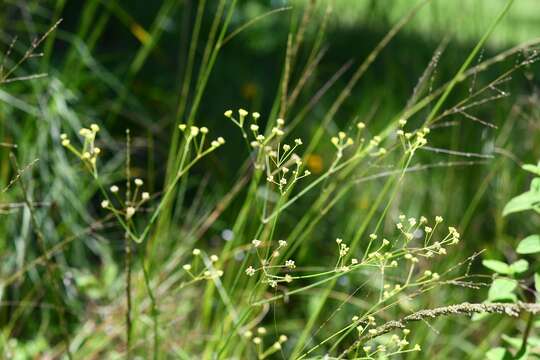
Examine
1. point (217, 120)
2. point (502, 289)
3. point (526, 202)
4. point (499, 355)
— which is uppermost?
point (526, 202)

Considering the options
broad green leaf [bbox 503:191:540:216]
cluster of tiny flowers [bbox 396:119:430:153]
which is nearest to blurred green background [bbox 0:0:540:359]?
broad green leaf [bbox 503:191:540:216]

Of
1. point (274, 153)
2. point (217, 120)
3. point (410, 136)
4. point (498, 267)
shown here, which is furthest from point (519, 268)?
point (217, 120)

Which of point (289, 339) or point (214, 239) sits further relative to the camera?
point (214, 239)

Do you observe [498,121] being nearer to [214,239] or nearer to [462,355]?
[462,355]

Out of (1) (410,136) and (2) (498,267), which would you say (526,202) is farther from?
(1) (410,136)

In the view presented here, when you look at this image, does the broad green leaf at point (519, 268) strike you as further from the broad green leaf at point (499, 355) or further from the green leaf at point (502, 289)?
the broad green leaf at point (499, 355)

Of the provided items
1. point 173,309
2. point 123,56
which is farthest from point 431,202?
point 123,56

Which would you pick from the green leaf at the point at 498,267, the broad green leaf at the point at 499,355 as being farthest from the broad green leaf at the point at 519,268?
the broad green leaf at the point at 499,355

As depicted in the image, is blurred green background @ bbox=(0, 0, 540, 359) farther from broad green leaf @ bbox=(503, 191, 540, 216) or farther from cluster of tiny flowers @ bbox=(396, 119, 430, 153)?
cluster of tiny flowers @ bbox=(396, 119, 430, 153)
